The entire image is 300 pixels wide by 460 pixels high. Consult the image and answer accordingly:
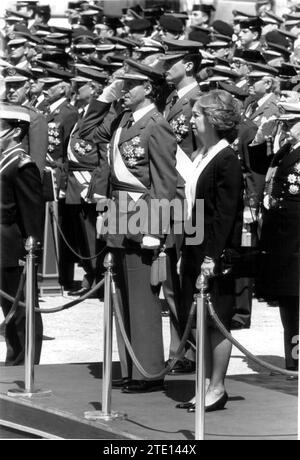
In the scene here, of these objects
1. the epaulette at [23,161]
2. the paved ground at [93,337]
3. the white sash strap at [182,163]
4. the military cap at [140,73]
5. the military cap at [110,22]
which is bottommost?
the paved ground at [93,337]

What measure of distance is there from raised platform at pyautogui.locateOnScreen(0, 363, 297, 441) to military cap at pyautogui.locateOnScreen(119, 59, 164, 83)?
1.96 metres

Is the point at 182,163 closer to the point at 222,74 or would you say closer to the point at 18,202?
the point at 18,202

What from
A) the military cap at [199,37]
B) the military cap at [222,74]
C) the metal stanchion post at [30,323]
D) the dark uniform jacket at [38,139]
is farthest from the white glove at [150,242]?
the military cap at [199,37]

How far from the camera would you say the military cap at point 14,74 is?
12.4 meters

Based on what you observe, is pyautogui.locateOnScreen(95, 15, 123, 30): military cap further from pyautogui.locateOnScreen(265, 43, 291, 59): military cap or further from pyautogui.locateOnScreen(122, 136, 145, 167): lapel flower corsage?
pyautogui.locateOnScreen(122, 136, 145, 167): lapel flower corsage

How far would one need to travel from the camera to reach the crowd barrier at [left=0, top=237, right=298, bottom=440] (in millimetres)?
7500

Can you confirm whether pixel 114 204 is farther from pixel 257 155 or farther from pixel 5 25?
pixel 5 25

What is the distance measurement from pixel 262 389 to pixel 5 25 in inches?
479

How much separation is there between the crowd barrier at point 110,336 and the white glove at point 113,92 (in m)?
2.57

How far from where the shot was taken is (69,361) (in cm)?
1116

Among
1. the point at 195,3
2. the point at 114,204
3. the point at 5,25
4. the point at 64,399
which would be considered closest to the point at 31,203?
the point at 114,204

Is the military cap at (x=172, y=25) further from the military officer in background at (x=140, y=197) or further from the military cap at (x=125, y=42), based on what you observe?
the military officer in background at (x=140, y=197)

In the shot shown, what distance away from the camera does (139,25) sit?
62.6 feet

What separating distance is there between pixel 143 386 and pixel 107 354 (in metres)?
0.92
